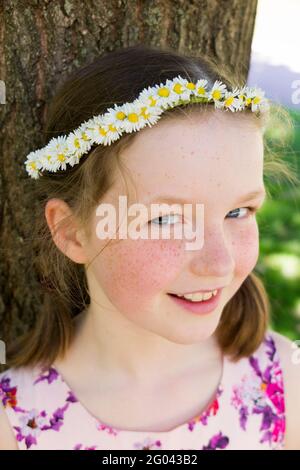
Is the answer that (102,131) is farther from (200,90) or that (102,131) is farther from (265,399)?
(265,399)

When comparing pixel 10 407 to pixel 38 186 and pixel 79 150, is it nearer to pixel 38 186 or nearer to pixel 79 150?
pixel 38 186

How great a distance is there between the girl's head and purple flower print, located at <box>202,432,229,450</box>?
38 centimetres

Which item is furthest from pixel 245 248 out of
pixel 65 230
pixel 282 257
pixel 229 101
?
pixel 282 257

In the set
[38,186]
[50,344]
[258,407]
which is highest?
[38,186]

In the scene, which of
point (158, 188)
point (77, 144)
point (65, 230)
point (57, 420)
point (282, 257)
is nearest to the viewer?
point (158, 188)

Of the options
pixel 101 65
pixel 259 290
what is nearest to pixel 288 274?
pixel 259 290

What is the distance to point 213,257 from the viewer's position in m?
1.61

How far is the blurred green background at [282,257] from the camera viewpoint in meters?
3.29

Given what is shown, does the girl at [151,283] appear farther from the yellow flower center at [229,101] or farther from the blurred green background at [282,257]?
the blurred green background at [282,257]

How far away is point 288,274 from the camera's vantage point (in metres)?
3.54

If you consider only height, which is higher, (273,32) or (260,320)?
(273,32)

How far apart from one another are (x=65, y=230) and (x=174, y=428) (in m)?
0.66
